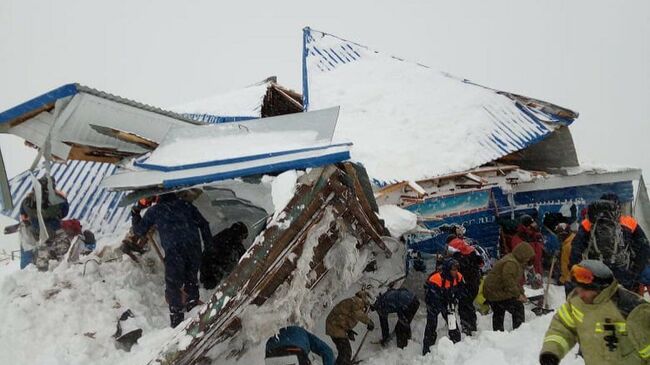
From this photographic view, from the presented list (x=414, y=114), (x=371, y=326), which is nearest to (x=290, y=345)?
(x=371, y=326)

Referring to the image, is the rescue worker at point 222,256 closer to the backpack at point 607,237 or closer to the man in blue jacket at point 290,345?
the man in blue jacket at point 290,345

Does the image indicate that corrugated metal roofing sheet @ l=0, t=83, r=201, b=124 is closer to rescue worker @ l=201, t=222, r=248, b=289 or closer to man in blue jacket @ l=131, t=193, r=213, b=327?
man in blue jacket @ l=131, t=193, r=213, b=327

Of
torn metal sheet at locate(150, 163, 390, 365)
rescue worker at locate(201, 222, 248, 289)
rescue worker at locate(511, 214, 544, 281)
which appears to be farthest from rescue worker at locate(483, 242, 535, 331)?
rescue worker at locate(201, 222, 248, 289)

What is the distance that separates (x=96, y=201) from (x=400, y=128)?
5922 mm

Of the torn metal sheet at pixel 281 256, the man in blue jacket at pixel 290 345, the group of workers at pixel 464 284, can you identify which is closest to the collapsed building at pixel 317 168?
the torn metal sheet at pixel 281 256

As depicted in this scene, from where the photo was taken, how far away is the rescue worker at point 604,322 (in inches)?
126

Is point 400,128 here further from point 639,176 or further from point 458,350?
point 458,350

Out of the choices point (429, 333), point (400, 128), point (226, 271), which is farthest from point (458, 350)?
point (400, 128)

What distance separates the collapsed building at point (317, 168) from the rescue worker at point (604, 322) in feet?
6.50

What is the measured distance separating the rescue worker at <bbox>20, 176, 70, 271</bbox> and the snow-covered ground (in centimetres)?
67

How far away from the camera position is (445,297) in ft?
20.5

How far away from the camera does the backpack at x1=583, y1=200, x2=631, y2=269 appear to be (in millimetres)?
5184

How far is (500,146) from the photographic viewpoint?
962 centimetres

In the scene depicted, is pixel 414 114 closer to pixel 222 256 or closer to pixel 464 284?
pixel 464 284
